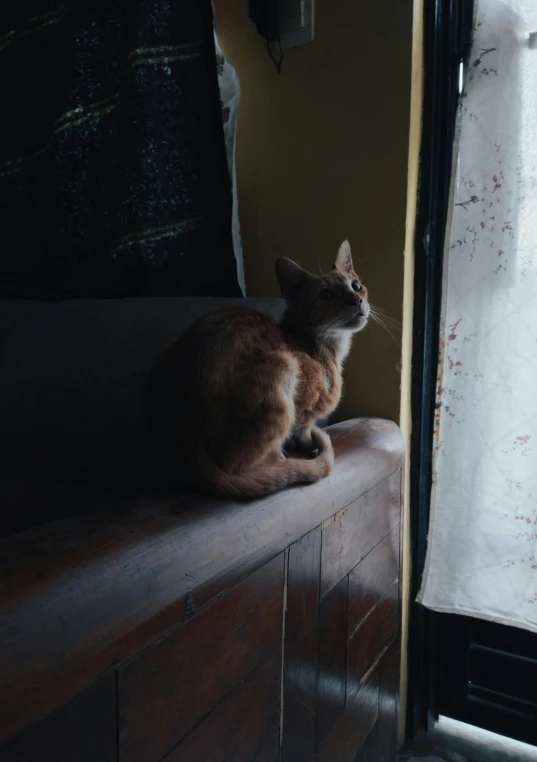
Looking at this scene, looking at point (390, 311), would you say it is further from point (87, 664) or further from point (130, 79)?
point (87, 664)

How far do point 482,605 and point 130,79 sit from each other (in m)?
1.46

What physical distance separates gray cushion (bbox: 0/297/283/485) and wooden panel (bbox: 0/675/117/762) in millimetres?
529

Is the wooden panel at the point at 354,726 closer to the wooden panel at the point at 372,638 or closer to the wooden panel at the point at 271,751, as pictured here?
the wooden panel at the point at 372,638

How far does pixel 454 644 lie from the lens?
1354 millimetres

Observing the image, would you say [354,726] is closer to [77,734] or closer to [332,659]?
[332,659]

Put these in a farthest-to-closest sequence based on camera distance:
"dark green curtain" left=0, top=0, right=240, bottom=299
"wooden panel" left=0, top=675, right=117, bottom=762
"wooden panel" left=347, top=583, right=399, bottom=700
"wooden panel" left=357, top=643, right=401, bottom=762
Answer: "dark green curtain" left=0, top=0, right=240, bottom=299, "wooden panel" left=357, top=643, right=401, bottom=762, "wooden panel" left=347, top=583, right=399, bottom=700, "wooden panel" left=0, top=675, right=117, bottom=762

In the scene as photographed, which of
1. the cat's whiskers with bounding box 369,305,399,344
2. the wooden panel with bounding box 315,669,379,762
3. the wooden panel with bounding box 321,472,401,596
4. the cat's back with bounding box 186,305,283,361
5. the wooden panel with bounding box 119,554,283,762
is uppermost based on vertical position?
the cat's back with bounding box 186,305,283,361

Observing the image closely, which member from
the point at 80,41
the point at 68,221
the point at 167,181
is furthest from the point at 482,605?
the point at 80,41

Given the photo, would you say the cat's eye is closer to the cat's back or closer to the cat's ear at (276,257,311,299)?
the cat's ear at (276,257,311,299)

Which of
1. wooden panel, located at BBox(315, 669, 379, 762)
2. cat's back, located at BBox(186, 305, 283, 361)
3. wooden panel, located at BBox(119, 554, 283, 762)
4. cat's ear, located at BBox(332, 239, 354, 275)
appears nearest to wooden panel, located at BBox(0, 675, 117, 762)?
wooden panel, located at BBox(119, 554, 283, 762)

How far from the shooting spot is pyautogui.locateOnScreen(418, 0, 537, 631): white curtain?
1.09 meters

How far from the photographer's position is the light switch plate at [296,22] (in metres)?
1.27

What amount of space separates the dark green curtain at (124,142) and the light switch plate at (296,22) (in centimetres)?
18

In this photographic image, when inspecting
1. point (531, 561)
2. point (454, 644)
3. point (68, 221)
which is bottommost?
point (454, 644)
